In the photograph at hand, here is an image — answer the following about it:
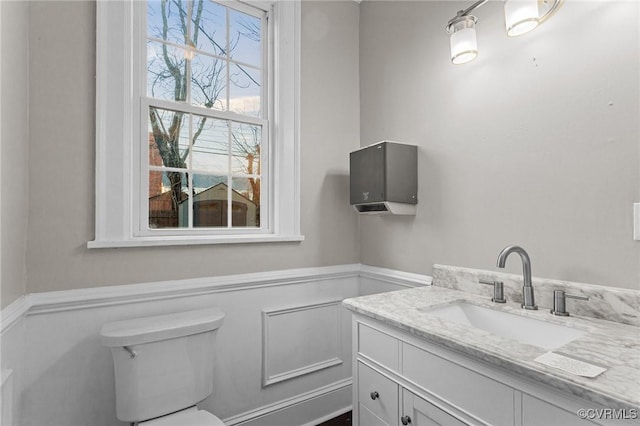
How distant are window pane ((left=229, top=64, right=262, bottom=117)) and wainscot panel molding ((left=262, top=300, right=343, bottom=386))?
3.96 ft

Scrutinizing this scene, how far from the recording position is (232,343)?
174 cm

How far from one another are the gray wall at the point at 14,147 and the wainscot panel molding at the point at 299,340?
3.63ft

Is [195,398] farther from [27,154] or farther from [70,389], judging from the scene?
[27,154]

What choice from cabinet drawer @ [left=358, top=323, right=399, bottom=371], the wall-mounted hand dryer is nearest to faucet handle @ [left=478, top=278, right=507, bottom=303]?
cabinet drawer @ [left=358, top=323, right=399, bottom=371]

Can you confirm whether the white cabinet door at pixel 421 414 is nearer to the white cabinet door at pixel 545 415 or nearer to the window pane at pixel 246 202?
the white cabinet door at pixel 545 415

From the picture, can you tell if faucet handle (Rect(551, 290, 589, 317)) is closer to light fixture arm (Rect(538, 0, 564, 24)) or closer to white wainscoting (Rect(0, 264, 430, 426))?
white wainscoting (Rect(0, 264, 430, 426))

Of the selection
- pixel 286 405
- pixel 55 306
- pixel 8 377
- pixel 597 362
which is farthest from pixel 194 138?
pixel 597 362

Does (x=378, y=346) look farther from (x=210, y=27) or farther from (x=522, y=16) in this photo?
(x=210, y=27)

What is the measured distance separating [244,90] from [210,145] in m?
0.42

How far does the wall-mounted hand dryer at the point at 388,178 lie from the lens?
5.68ft

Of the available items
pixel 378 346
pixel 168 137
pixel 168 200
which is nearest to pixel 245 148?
pixel 168 137

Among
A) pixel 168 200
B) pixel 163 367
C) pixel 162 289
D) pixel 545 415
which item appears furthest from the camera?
pixel 168 200

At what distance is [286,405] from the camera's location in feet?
6.21

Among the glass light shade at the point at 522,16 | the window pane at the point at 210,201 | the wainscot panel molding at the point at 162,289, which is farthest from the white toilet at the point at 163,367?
the glass light shade at the point at 522,16
